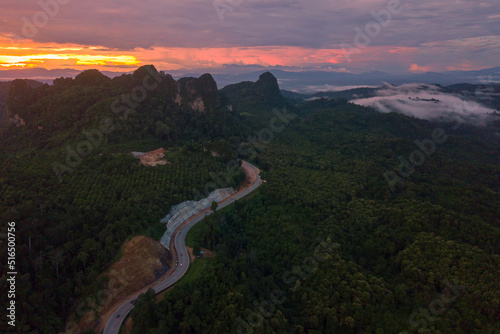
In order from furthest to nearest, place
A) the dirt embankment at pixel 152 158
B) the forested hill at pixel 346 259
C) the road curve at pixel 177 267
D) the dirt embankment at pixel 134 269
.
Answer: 1. the dirt embankment at pixel 152 158
2. the dirt embankment at pixel 134 269
3. the road curve at pixel 177 267
4. the forested hill at pixel 346 259

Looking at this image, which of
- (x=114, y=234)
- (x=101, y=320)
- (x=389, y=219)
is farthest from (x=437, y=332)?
(x=114, y=234)

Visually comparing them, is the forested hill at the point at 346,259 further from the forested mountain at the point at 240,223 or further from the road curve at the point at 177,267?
the road curve at the point at 177,267

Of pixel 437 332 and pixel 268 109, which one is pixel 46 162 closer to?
pixel 437 332

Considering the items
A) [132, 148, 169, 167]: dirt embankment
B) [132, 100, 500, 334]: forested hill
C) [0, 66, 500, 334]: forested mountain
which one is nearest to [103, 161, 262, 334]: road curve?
[0, 66, 500, 334]: forested mountain

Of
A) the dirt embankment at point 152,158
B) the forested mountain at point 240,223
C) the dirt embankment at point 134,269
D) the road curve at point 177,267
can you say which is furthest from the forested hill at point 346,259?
the dirt embankment at point 152,158

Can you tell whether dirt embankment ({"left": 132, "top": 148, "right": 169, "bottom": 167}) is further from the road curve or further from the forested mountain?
the road curve

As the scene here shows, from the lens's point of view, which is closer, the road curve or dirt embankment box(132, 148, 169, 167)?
the road curve
